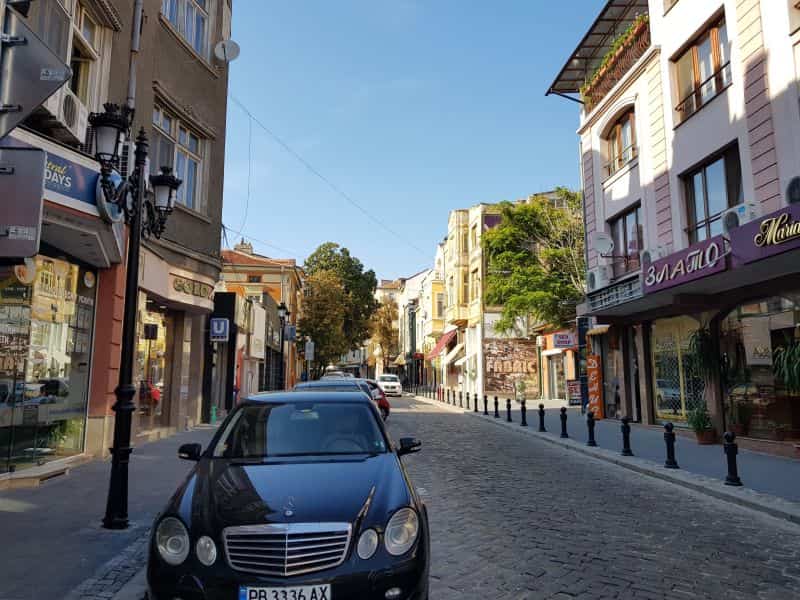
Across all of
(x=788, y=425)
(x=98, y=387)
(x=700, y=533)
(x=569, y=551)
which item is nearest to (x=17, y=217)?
(x=98, y=387)

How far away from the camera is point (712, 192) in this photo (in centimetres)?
1441

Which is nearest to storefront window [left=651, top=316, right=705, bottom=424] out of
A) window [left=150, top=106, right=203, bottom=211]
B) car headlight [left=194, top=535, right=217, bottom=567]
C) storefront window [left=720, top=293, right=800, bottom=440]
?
storefront window [left=720, top=293, right=800, bottom=440]

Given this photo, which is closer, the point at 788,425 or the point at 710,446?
the point at 788,425

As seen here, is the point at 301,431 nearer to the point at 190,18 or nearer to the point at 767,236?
the point at 767,236

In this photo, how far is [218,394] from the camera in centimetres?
2202

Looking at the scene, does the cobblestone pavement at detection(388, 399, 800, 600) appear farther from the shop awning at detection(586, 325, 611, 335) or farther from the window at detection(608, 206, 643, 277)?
the shop awning at detection(586, 325, 611, 335)

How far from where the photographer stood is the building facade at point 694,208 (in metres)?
11.8

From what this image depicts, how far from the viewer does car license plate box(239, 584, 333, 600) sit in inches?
125

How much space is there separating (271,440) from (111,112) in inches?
180

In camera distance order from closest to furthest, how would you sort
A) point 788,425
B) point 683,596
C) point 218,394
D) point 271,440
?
point 683,596
point 271,440
point 788,425
point 218,394

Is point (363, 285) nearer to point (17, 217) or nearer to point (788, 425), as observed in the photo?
point (788, 425)

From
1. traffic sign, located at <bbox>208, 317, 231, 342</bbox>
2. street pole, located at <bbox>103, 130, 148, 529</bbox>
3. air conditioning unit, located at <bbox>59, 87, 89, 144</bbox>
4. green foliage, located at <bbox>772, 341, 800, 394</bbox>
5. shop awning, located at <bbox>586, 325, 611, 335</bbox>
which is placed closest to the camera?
street pole, located at <bbox>103, 130, 148, 529</bbox>

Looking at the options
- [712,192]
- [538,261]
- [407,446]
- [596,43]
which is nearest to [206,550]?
[407,446]

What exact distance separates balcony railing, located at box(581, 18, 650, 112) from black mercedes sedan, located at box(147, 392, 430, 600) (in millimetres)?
17920
